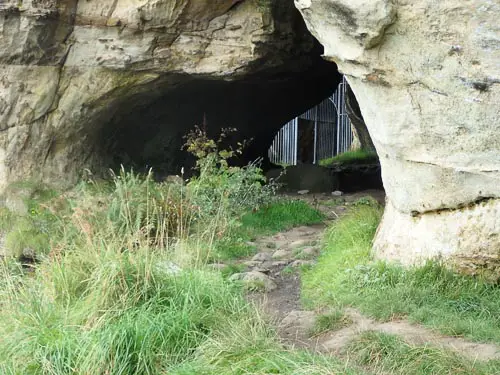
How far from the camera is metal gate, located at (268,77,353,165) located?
74.8 feet

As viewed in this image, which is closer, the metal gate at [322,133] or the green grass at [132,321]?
the green grass at [132,321]

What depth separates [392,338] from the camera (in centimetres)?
444

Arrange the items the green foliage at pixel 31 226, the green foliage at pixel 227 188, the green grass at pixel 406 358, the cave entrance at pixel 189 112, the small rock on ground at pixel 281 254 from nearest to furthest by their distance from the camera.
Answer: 1. the green grass at pixel 406 358
2. the small rock on ground at pixel 281 254
3. the green foliage at pixel 31 226
4. the green foliage at pixel 227 188
5. the cave entrance at pixel 189 112

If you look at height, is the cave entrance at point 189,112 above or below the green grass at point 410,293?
above

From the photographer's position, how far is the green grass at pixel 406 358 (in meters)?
3.96

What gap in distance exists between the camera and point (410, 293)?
5.30 metres

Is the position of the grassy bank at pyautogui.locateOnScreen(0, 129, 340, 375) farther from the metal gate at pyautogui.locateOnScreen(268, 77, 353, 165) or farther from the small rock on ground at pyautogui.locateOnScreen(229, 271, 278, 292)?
the metal gate at pyautogui.locateOnScreen(268, 77, 353, 165)

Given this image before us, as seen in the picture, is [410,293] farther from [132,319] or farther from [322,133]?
[322,133]

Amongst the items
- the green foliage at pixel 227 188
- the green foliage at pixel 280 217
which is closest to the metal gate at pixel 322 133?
the green foliage at pixel 280 217

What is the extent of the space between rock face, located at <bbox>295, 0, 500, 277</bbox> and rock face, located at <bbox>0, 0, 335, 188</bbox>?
11.2 feet

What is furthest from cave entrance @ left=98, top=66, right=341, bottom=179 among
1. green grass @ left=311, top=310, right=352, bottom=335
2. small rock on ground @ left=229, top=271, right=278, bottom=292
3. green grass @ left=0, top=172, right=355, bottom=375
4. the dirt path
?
green grass @ left=311, top=310, right=352, bottom=335

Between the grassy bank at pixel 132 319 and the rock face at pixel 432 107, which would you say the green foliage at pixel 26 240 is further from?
the rock face at pixel 432 107

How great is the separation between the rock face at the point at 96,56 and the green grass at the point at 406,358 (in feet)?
19.0

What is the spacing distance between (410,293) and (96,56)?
5861mm
